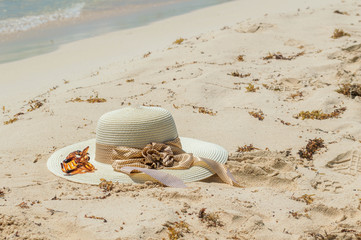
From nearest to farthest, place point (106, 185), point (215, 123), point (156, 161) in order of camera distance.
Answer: point (106, 185) < point (156, 161) < point (215, 123)

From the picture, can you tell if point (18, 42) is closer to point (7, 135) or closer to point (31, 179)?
point (7, 135)

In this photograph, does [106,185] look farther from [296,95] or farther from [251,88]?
[296,95]

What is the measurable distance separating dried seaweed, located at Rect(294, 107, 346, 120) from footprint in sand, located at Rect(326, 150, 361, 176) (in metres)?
1.21

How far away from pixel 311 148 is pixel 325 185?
0.84m

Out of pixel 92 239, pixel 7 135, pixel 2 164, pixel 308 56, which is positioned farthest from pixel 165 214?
pixel 308 56

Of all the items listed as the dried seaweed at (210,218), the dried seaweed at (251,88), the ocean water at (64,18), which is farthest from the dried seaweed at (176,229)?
the ocean water at (64,18)

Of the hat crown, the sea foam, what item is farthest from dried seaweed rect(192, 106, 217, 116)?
the sea foam

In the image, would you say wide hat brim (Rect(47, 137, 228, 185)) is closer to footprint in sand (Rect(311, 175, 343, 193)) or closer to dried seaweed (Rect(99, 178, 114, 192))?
dried seaweed (Rect(99, 178, 114, 192))

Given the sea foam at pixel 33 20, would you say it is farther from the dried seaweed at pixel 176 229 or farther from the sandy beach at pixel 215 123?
the dried seaweed at pixel 176 229

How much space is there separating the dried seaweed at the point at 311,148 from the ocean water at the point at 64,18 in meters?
7.84

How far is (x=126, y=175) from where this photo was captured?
4156 mm

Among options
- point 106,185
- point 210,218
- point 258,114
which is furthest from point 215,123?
point 210,218

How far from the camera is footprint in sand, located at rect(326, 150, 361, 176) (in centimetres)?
476

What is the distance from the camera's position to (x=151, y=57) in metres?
9.12
